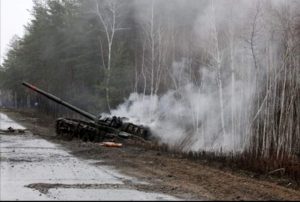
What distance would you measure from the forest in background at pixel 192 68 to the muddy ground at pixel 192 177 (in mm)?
1047

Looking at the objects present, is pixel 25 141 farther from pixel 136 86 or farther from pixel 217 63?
pixel 136 86

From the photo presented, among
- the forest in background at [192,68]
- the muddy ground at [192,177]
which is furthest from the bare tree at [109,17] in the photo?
the muddy ground at [192,177]

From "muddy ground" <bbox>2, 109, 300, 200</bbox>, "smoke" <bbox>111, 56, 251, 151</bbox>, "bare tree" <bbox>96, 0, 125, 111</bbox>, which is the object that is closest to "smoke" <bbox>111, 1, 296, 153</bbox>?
"smoke" <bbox>111, 56, 251, 151</bbox>

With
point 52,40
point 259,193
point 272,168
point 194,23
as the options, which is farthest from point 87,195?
point 52,40

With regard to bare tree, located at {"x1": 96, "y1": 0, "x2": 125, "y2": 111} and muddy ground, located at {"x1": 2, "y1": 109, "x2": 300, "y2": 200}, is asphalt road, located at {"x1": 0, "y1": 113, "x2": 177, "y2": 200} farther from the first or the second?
bare tree, located at {"x1": 96, "y1": 0, "x2": 125, "y2": 111}

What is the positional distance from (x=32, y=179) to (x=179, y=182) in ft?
9.62

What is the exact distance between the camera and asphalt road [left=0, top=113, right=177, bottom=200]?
833cm

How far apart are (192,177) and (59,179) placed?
2.75 meters

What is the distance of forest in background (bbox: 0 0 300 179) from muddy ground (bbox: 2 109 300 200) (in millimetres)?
1047

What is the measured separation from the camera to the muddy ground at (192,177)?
8.91 m

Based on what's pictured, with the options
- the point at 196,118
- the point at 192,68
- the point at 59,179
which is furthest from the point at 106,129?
the point at 59,179

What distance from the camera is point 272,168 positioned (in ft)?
39.9

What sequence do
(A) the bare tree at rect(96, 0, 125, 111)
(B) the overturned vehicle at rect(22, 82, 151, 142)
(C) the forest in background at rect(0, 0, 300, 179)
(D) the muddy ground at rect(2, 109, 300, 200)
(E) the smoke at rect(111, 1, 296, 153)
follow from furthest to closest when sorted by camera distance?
(A) the bare tree at rect(96, 0, 125, 111), (B) the overturned vehicle at rect(22, 82, 151, 142), (E) the smoke at rect(111, 1, 296, 153), (C) the forest in background at rect(0, 0, 300, 179), (D) the muddy ground at rect(2, 109, 300, 200)

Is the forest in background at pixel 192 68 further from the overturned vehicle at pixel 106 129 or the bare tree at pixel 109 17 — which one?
the overturned vehicle at pixel 106 129
